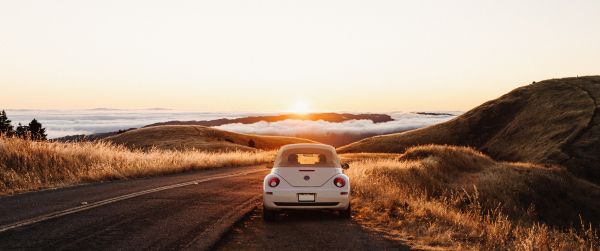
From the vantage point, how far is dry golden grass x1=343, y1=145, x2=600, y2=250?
8.56 meters

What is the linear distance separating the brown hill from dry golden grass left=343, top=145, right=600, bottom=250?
26.4 m

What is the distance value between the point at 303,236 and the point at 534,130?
329 feet

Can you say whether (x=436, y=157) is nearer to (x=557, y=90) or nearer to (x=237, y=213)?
(x=237, y=213)

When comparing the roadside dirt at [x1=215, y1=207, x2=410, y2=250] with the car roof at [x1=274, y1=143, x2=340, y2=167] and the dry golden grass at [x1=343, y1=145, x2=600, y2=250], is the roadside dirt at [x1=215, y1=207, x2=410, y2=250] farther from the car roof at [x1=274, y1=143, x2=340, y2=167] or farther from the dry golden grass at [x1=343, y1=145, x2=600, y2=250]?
the car roof at [x1=274, y1=143, x2=340, y2=167]

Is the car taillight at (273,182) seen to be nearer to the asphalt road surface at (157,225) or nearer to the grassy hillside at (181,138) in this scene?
the asphalt road surface at (157,225)

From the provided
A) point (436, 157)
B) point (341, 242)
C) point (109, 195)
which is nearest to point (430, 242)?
point (341, 242)

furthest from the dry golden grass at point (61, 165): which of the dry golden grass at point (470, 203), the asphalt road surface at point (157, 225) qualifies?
the dry golden grass at point (470, 203)

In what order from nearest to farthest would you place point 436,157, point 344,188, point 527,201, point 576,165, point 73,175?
point 344,188 → point 73,175 → point 527,201 → point 436,157 → point 576,165

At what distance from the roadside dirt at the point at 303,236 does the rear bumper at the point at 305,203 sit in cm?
38

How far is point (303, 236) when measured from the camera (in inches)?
338

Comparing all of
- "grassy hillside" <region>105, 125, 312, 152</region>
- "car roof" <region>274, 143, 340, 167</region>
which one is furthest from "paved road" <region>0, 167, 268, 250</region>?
"grassy hillside" <region>105, 125, 312, 152</region>

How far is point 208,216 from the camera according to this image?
10273mm

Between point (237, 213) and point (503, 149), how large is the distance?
98.5 metres

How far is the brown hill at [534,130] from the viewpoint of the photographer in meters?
73.4
